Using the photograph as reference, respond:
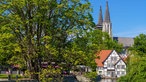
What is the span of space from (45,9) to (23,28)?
2.29 m

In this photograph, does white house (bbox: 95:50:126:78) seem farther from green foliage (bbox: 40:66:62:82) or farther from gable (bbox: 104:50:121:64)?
green foliage (bbox: 40:66:62:82)

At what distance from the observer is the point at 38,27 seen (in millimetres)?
30797

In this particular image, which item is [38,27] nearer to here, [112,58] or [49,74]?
[49,74]

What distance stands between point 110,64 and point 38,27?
2151 inches

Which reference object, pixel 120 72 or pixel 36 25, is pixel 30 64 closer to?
pixel 36 25

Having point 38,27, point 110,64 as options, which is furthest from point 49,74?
point 110,64

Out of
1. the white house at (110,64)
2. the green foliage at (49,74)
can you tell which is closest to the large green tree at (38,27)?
the green foliage at (49,74)

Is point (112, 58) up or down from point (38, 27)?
down

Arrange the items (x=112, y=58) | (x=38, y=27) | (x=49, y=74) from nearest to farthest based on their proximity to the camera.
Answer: (x=49, y=74)
(x=38, y=27)
(x=112, y=58)

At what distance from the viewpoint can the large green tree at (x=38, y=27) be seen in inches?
1149

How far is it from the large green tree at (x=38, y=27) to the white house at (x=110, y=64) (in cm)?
5129

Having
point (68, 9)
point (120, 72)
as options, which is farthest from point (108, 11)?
point (68, 9)

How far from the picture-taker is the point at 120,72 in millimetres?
85438

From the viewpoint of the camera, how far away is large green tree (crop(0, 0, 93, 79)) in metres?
29.2
